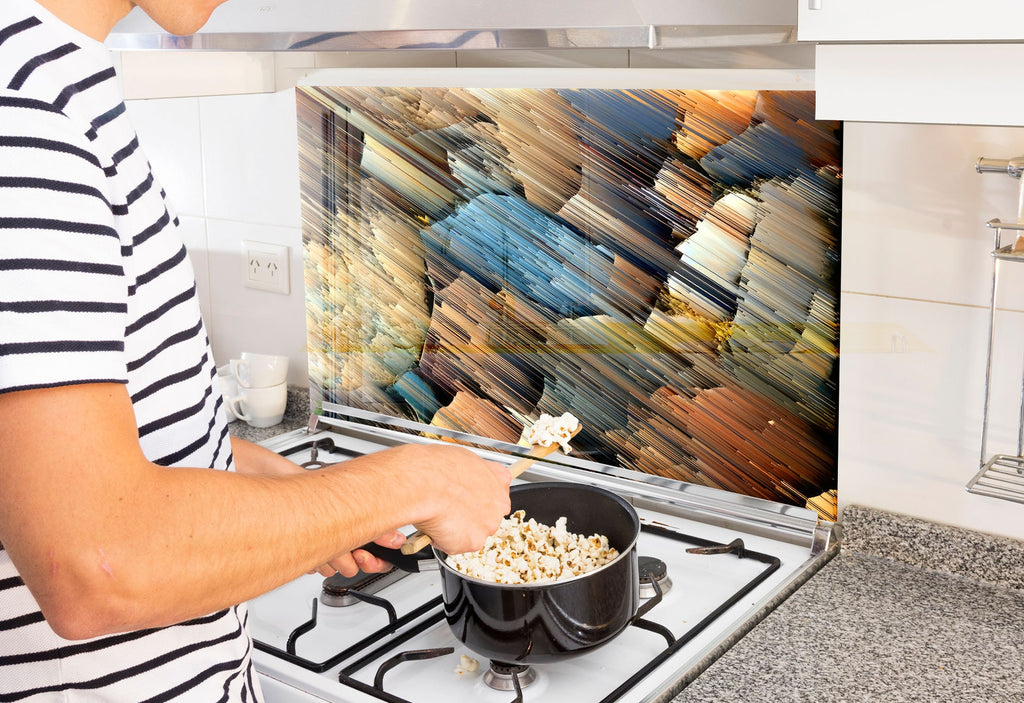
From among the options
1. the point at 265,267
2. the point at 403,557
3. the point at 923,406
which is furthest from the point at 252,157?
the point at 923,406

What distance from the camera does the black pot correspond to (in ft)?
3.19

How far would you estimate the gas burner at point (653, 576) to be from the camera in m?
1.19

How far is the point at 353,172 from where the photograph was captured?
1.61m

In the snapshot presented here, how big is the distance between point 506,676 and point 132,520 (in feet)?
1.91

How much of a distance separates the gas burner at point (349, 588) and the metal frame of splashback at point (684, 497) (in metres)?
0.34

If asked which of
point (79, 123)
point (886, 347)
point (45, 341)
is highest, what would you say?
point (79, 123)

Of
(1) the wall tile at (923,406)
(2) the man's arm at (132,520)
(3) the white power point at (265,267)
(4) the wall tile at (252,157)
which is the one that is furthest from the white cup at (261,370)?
(2) the man's arm at (132,520)

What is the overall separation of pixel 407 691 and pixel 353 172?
880mm

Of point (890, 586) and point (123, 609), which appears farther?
point (890, 586)

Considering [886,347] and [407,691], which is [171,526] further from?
[886,347]

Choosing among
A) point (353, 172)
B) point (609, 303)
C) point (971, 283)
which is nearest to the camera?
point (971, 283)

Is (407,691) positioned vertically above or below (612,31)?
below

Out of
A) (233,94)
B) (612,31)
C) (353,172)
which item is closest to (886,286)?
(612,31)

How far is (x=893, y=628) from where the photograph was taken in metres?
1.09
